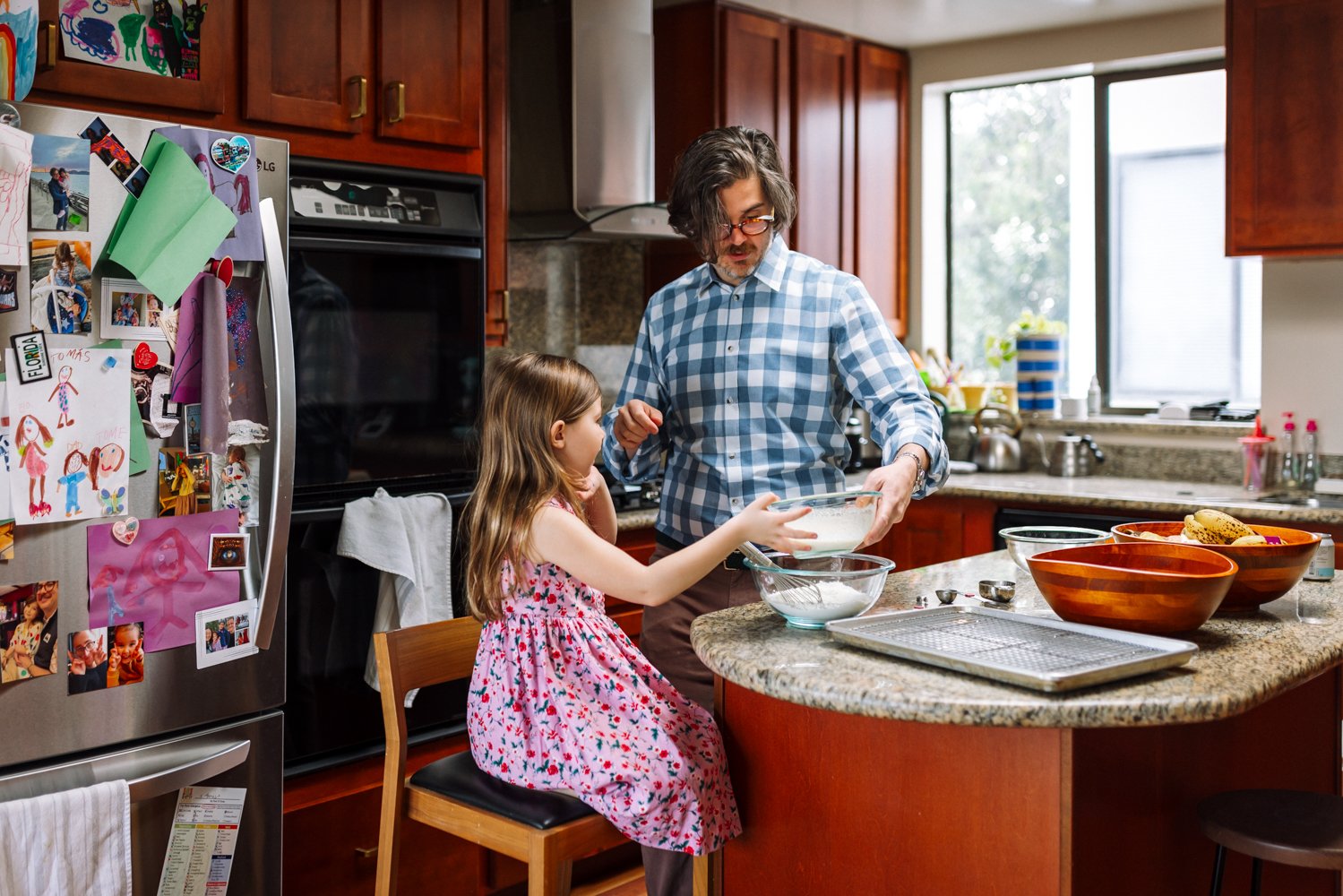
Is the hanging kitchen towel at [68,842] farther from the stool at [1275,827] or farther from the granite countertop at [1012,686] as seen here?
the stool at [1275,827]

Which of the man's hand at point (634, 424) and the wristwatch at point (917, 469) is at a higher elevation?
the man's hand at point (634, 424)

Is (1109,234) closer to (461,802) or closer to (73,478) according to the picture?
(461,802)

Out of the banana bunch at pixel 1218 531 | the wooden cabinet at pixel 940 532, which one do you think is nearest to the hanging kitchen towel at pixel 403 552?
the banana bunch at pixel 1218 531

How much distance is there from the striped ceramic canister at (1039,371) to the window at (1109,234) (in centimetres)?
17

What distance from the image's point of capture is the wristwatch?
1.93 m

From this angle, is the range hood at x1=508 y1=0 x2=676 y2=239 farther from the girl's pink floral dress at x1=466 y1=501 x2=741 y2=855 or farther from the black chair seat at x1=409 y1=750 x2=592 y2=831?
the black chair seat at x1=409 y1=750 x2=592 y2=831

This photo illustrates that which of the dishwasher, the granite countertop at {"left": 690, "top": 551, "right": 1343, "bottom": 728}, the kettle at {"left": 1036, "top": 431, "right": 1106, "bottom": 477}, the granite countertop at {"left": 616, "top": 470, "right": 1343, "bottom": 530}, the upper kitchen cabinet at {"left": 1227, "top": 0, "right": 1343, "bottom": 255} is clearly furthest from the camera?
the kettle at {"left": 1036, "top": 431, "right": 1106, "bottom": 477}

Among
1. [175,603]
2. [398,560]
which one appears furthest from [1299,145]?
[175,603]

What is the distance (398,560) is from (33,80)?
1.09 metres

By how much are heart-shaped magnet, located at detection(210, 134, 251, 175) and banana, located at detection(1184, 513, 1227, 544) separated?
1.67 meters

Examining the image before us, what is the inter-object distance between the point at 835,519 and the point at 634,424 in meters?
0.59

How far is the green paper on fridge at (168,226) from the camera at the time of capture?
2.05 meters

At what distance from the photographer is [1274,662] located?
151cm

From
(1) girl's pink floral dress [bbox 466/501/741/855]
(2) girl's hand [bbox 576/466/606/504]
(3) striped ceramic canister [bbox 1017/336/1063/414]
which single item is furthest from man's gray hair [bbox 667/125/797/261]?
(3) striped ceramic canister [bbox 1017/336/1063/414]
